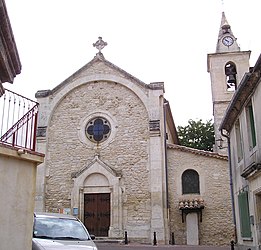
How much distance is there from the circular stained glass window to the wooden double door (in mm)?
3373

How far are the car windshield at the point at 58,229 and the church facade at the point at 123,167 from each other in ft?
35.8

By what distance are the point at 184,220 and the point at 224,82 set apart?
13759 millimetres

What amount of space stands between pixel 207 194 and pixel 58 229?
12897mm

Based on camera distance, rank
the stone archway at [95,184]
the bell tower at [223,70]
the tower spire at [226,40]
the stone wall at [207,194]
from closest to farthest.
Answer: the stone wall at [207,194] → the stone archway at [95,184] → the bell tower at [223,70] → the tower spire at [226,40]

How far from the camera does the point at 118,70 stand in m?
23.1

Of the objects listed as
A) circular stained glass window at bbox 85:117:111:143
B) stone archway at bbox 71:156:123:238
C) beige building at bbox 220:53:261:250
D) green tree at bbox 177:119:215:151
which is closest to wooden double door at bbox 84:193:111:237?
stone archway at bbox 71:156:123:238

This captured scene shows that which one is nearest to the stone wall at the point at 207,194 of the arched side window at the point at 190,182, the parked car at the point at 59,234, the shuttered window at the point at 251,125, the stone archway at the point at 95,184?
the arched side window at the point at 190,182

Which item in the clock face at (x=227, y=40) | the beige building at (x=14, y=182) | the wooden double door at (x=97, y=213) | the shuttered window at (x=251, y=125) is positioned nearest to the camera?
the beige building at (x=14, y=182)

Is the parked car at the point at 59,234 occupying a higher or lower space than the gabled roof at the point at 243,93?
lower

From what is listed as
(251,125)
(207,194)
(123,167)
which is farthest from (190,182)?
(251,125)

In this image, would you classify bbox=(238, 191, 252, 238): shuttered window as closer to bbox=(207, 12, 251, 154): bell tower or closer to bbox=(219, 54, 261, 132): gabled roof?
bbox=(219, 54, 261, 132): gabled roof

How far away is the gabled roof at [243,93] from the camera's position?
10.8m

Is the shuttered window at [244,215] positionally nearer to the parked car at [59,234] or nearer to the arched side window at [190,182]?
the parked car at [59,234]

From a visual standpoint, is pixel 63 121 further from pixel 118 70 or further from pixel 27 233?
pixel 27 233
